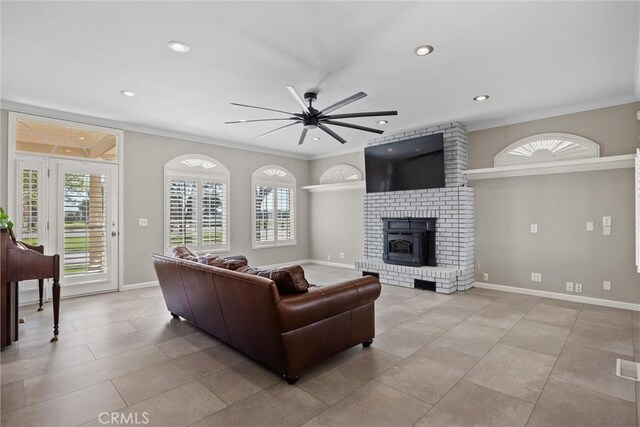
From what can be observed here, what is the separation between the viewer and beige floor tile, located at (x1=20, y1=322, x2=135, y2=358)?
3.08m

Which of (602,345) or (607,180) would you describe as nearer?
(602,345)

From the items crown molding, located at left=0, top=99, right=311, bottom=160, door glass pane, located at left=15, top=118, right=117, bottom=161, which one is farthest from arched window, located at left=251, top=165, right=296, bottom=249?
door glass pane, located at left=15, top=118, right=117, bottom=161

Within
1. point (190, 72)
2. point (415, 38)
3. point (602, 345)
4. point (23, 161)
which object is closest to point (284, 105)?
point (190, 72)

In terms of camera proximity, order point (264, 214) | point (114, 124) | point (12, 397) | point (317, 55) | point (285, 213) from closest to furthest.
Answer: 1. point (12, 397)
2. point (317, 55)
3. point (114, 124)
4. point (264, 214)
5. point (285, 213)

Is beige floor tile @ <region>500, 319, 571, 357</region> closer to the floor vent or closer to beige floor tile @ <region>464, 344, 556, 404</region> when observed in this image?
beige floor tile @ <region>464, 344, 556, 404</region>

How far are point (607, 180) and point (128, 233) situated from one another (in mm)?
7299

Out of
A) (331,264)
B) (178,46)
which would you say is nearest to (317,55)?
(178,46)

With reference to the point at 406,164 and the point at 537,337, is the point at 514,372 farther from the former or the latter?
the point at 406,164

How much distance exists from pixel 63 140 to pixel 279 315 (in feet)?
15.8

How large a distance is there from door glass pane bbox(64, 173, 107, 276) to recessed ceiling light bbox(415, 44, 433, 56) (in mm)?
5020

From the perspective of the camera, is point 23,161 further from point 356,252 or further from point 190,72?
point 356,252

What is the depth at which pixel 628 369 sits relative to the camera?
107 inches

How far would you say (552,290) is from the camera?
491 cm

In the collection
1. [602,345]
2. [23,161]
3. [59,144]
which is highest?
[59,144]
